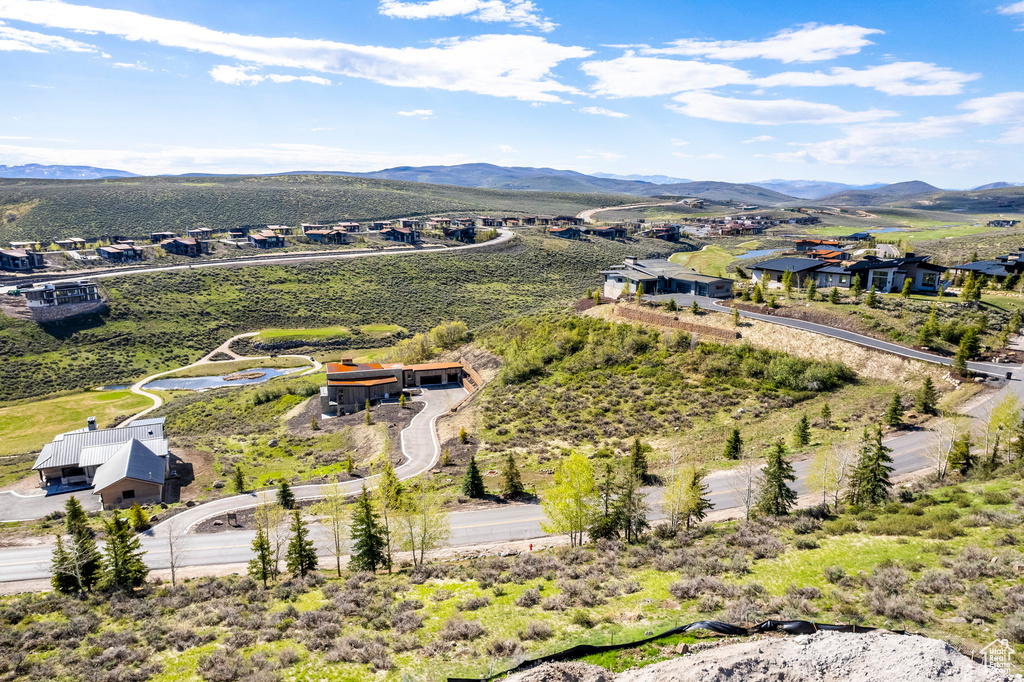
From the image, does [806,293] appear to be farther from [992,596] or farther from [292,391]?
[292,391]

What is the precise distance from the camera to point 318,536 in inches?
1289

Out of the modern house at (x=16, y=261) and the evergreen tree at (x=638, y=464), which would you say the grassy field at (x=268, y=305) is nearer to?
the modern house at (x=16, y=261)

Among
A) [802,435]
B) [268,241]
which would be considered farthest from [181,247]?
[802,435]

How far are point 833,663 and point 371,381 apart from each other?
55787mm

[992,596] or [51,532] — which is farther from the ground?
[992,596]

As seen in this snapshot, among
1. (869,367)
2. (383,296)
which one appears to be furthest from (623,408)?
(383,296)

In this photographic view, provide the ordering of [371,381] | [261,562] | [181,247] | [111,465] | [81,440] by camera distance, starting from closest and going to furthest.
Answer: [261,562] < [111,465] < [81,440] < [371,381] < [181,247]

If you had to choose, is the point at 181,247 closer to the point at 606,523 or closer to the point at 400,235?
the point at 400,235

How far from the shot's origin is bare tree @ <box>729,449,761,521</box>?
1156 inches

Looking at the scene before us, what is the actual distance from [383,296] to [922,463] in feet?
327

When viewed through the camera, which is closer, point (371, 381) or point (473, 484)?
point (473, 484)

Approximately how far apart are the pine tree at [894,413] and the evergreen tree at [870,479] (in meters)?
12.6

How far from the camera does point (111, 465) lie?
43312 millimetres

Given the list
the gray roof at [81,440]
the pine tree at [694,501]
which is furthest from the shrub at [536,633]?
the gray roof at [81,440]
